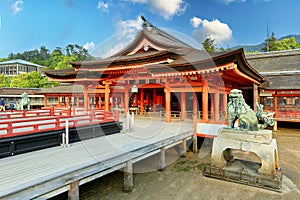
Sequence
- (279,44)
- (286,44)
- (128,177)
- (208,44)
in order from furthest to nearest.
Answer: (208,44)
(279,44)
(286,44)
(128,177)

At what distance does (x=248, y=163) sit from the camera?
24.4 feet

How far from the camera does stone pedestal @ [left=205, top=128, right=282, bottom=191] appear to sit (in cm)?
608

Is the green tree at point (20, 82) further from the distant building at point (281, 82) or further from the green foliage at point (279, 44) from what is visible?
the green foliage at point (279, 44)

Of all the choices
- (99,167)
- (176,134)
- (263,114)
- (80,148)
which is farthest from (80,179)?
(263,114)

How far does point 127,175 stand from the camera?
5945 mm


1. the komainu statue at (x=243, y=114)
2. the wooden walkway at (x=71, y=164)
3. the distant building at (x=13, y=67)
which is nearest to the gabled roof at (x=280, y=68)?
the komainu statue at (x=243, y=114)

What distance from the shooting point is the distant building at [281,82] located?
15078 mm

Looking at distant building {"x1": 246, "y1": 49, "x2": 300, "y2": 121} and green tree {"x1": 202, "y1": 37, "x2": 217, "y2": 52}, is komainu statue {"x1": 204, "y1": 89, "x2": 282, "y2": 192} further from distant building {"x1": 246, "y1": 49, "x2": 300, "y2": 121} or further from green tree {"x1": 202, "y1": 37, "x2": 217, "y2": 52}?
green tree {"x1": 202, "y1": 37, "x2": 217, "y2": 52}

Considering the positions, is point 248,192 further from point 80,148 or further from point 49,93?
point 49,93

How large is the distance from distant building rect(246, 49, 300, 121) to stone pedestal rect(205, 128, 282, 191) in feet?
34.2

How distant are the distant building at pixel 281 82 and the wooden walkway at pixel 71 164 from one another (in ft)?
39.5

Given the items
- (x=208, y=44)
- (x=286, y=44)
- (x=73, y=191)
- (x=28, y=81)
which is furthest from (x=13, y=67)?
(x=286, y=44)

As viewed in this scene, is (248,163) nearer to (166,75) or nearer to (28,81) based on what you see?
(166,75)

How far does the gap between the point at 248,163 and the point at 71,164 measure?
6435mm
